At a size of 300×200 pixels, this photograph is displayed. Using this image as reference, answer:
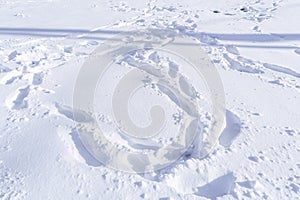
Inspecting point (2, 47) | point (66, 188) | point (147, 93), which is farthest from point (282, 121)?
point (2, 47)

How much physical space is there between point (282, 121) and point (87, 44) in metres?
2.80

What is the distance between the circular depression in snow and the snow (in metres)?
0.02

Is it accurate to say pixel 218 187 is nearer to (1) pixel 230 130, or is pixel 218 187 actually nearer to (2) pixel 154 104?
(1) pixel 230 130

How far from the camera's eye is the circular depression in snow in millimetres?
3029

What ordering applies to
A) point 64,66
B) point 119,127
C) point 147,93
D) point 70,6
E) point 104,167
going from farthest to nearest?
point 70,6, point 64,66, point 147,93, point 119,127, point 104,167

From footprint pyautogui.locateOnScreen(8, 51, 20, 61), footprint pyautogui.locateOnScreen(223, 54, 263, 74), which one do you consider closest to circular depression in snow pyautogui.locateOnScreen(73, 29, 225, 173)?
footprint pyautogui.locateOnScreen(223, 54, 263, 74)

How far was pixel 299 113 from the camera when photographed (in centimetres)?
352

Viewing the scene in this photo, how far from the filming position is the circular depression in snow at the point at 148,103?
9.94 feet

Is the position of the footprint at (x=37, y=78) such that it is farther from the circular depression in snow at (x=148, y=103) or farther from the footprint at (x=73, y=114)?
the footprint at (x=73, y=114)

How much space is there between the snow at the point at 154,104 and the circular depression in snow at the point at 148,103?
0.02 metres

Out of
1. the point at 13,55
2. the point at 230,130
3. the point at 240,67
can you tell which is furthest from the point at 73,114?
the point at 240,67

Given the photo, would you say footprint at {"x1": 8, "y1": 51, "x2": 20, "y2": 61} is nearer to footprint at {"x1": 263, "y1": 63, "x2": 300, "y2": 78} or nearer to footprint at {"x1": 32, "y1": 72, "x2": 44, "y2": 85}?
footprint at {"x1": 32, "y1": 72, "x2": 44, "y2": 85}

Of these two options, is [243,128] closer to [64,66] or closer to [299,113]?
[299,113]

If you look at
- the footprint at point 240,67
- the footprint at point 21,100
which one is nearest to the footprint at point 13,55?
Answer: the footprint at point 21,100
